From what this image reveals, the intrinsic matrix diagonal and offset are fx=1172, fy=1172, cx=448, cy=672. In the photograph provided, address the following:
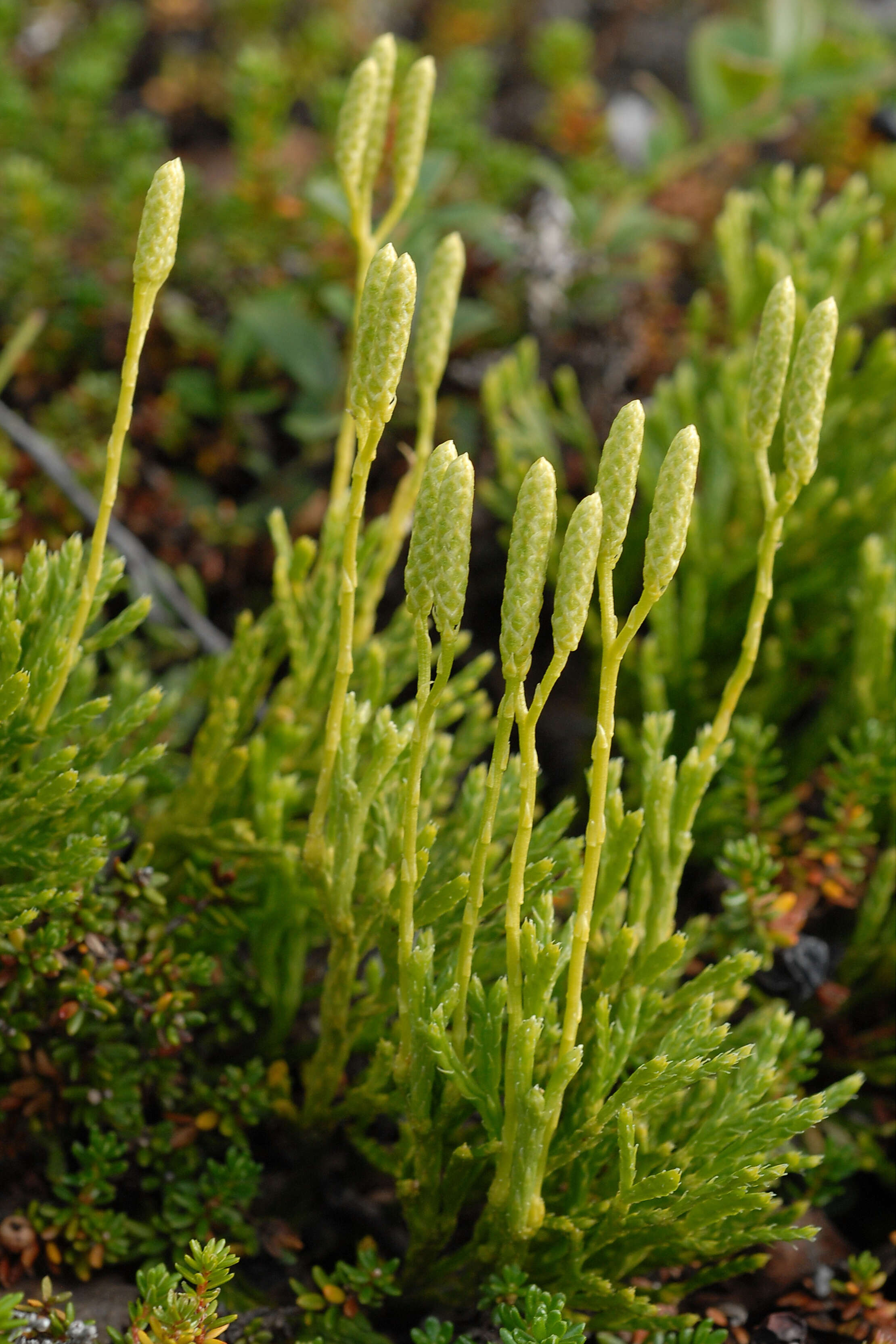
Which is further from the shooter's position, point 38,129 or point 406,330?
point 38,129

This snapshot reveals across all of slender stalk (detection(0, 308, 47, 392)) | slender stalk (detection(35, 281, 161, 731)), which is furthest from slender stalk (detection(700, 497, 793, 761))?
slender stalk (detection(0, 308, 47, 392))

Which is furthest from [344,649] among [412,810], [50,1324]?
[50,1324]

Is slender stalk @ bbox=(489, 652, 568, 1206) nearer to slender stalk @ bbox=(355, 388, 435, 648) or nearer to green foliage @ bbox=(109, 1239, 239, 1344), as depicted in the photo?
green foliage @ bbox=(109, 1239, 239, 1344)

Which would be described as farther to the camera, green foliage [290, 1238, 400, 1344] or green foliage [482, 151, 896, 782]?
green foliage [482, 151, 896, 782]

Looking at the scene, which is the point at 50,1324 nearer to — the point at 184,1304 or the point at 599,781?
the point at 184,1304

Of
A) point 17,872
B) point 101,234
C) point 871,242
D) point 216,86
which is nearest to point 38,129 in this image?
point 101,234

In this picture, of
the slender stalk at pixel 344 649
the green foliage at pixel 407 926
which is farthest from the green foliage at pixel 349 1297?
the slender stalk at pixel 344 649

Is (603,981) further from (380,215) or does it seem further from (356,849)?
(380,215)

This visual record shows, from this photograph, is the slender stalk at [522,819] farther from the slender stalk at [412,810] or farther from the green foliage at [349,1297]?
the green foliage at [349,1297]
